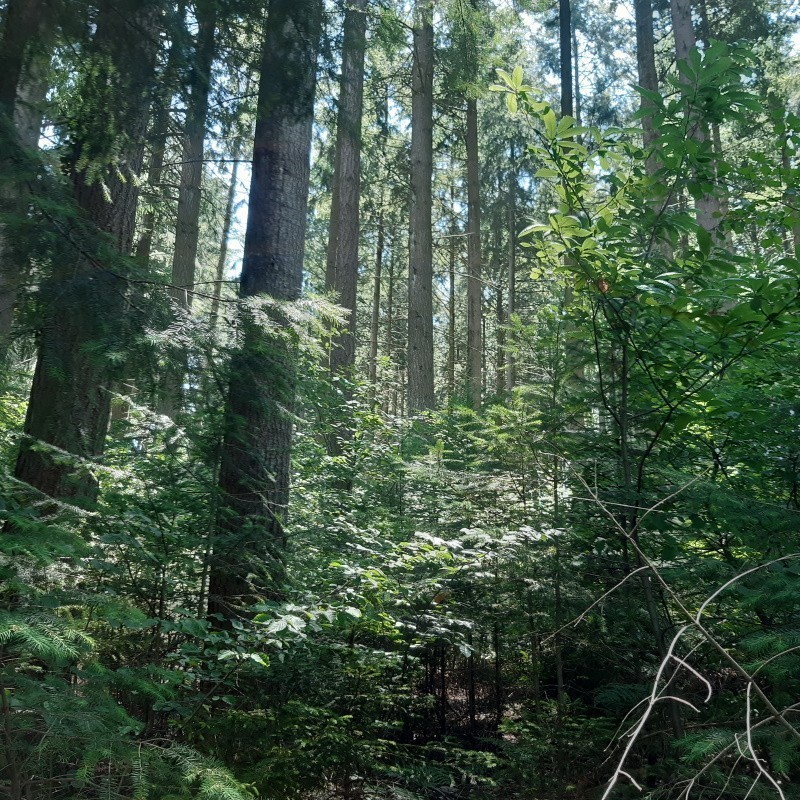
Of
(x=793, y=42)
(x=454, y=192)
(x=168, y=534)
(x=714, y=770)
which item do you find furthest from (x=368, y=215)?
(x=714, y=770)

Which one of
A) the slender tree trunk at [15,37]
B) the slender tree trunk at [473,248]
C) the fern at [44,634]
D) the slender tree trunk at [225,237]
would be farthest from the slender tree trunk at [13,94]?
the slender tree trunk at [473,248]

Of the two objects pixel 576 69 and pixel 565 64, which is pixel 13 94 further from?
pixel 576 69

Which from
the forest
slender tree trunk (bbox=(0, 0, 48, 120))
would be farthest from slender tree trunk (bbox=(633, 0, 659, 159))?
slender tree trunk (bbox=(0, 0, 48, 120))

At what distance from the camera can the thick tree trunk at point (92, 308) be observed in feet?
11.5

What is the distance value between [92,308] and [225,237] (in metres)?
17.1

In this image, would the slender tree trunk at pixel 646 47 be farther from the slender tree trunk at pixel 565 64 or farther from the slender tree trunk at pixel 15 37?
the slender tree trunk at pixel 15 37

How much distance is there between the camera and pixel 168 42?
4.27m

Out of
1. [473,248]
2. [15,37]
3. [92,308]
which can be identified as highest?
[473,248]

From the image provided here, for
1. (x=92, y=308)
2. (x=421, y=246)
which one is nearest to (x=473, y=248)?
(x=421, y=246)

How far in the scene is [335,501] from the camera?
235 inches

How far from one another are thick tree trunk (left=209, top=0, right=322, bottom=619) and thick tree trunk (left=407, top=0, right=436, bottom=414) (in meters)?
6.58

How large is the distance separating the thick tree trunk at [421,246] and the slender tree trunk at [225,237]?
3585mm

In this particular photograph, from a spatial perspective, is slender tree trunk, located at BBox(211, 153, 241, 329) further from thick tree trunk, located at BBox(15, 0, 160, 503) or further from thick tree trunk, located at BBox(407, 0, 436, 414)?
thick tree trunk, located at BBox(407, 0, 436, 414)

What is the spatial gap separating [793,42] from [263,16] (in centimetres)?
1573
